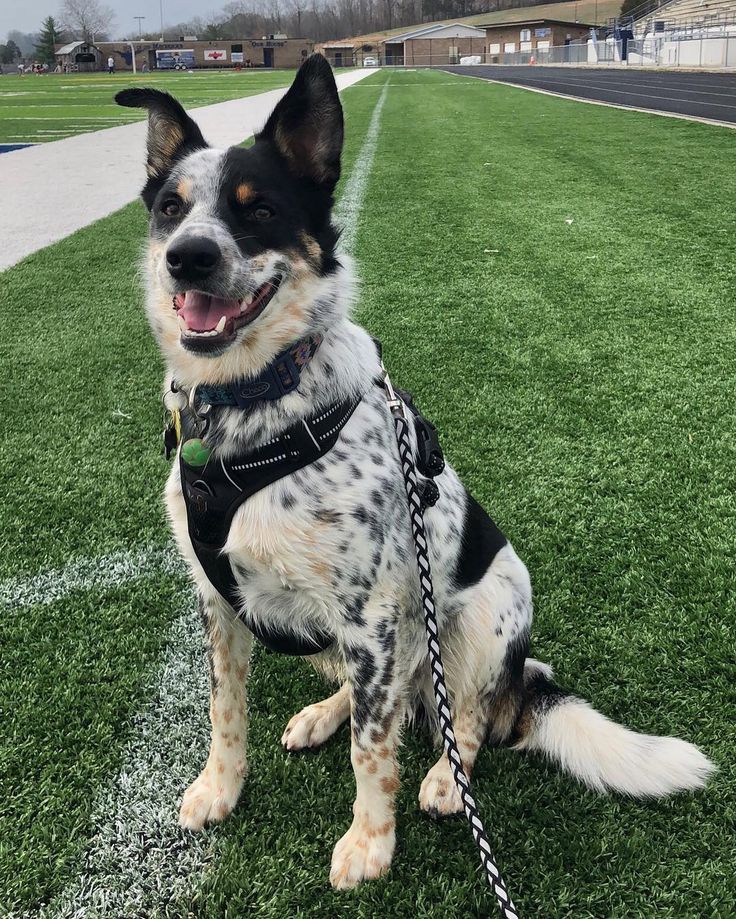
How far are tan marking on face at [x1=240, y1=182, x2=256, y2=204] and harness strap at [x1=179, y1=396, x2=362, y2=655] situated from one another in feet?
1.95

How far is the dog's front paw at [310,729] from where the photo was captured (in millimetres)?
2166

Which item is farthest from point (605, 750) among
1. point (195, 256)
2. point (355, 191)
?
point (355, 191)

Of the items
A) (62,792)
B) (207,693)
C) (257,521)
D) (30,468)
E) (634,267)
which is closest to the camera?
(257,521)

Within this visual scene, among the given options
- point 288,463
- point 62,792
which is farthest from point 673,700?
point 62,792

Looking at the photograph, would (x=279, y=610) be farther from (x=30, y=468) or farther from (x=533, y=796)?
(x=30, y=468)

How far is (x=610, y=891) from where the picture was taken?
1.77 metres

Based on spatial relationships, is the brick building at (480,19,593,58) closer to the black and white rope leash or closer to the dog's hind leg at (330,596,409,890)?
the black and white rope leash

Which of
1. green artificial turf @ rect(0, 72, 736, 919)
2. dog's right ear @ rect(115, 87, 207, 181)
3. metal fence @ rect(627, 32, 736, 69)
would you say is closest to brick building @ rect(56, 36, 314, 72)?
metal fence @ rect(627, 32, 736, 69)

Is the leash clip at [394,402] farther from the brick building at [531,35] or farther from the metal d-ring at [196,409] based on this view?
the brick building at [531,35]

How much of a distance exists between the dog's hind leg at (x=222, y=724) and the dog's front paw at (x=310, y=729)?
0.51 feet

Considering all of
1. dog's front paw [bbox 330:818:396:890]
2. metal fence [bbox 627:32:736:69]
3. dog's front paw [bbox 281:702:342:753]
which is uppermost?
metal fence [bbox 627:32:736:69]

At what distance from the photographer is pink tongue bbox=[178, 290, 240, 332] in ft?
6.05

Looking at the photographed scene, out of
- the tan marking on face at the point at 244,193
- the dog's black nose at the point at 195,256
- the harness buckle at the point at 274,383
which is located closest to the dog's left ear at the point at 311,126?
the tan marking on face at the point at 244,193

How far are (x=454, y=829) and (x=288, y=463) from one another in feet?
3.57
